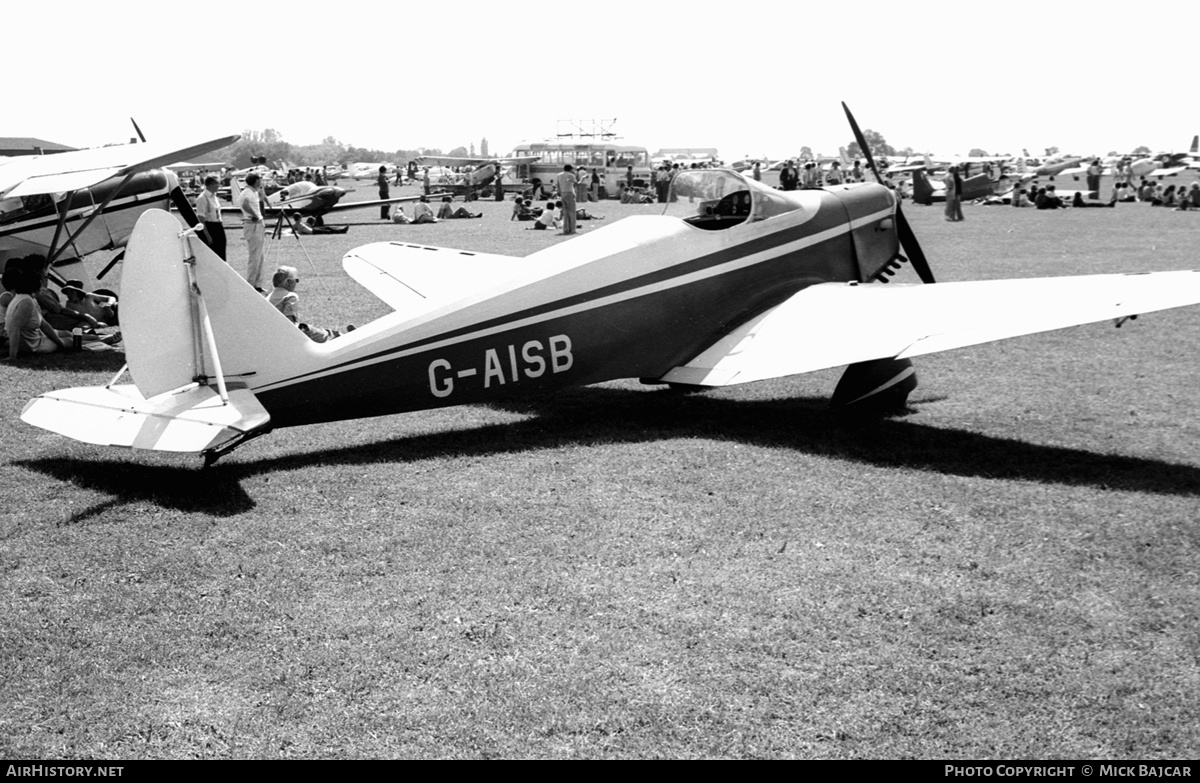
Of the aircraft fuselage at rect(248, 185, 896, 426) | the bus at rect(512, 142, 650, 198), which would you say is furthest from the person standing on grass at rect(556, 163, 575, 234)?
the bus at rect(512, 142, 650, 198)

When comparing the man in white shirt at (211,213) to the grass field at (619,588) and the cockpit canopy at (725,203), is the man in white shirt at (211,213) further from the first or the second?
the cockpit canopy at (725,203)

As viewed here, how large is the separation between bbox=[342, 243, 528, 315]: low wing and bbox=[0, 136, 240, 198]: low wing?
5.97 ft

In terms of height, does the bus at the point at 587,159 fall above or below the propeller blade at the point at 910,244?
above

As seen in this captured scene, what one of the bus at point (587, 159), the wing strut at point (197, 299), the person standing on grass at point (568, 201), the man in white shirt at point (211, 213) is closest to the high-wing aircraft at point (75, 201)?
the man in white shirt at point (211, 213)

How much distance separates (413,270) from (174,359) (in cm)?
446

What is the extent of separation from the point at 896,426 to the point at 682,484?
2.42m

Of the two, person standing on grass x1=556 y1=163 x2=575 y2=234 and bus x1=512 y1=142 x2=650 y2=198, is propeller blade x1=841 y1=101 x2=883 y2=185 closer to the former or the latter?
person standing on grass x1=556 y1=163 x2=575 y2=234

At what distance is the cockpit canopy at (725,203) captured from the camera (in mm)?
8742

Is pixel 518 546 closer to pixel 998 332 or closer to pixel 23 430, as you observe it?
pixel 998 332

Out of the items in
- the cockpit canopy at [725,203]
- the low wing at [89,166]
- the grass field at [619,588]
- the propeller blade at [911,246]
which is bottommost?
the grass field at [619,588]

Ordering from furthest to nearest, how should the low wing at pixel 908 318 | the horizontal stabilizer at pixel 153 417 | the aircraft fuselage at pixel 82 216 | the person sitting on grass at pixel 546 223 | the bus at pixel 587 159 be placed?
the bus at pixel 587 159, the person sitting on grass at pixel 546 223, the aircraft fuselage at pixel 82 216, the low wing at pixel 908 318, the horizontal stabilizer at pixel 153 417

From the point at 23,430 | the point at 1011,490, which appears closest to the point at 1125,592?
the point at 1011,490

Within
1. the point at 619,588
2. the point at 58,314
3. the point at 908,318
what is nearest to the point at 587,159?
the point at 58,314

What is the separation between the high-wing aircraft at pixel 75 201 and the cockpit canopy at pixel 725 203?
4.78 m
